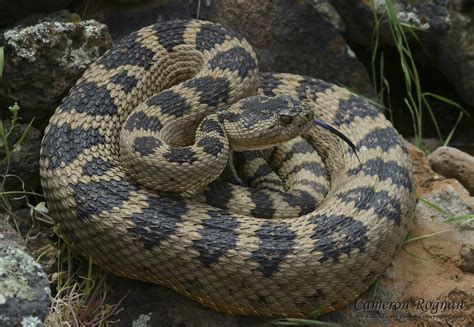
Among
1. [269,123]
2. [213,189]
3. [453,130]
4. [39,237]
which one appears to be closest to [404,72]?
[453,130]

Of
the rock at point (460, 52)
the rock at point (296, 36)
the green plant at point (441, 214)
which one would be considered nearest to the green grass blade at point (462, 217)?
the green plant at point (441, 214)

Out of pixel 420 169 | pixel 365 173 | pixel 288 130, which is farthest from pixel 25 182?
pixel 420 169

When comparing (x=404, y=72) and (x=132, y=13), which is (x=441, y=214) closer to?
(x=404, y=72)

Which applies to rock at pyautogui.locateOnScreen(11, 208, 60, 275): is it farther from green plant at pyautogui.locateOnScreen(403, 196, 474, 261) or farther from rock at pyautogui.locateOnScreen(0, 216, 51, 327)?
green plant at pyautogui.locateOnScreen(403, 196, 474, 261)

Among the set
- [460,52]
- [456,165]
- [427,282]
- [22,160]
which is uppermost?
[460,52]

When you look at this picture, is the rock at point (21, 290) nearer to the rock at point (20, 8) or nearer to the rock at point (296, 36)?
the rock at point (20, 8)

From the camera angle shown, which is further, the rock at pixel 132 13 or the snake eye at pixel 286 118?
the rock at pixel 132 13

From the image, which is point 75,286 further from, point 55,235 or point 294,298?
point 294,298
